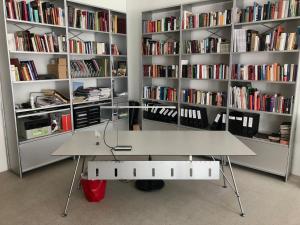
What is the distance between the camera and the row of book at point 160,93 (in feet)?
14.3

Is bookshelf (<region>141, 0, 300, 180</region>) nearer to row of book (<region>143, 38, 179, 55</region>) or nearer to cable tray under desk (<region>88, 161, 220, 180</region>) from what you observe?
row of book (<region>143, 38, 179, 55</region>)

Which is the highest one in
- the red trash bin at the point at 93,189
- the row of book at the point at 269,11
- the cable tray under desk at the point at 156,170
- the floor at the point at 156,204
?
the row of book at the point at 269,11

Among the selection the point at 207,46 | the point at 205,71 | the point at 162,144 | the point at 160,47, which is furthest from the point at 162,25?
the point at 162,144

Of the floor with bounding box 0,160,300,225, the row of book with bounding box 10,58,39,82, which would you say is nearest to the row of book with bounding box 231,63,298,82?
the floor with bounding box 0,160,300,225

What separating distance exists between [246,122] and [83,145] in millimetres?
2306

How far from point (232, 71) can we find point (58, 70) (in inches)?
102

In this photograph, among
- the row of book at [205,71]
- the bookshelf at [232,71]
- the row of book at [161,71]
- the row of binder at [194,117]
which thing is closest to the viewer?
the bookshelf at [232,71]

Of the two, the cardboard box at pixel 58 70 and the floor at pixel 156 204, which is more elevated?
the cardboard box at pixel 58 70

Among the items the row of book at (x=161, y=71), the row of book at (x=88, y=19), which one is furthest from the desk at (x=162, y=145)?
the row of book at (x=88, y=19)

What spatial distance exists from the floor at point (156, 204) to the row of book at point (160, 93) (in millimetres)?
1644

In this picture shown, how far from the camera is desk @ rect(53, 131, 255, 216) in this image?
2.34m

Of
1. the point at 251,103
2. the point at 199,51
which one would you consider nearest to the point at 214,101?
the point at 251,103

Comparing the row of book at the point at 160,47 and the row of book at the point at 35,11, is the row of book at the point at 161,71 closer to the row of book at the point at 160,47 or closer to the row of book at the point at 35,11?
the row of book at the point at 160,47

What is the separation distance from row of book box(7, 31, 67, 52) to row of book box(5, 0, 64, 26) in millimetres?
195
